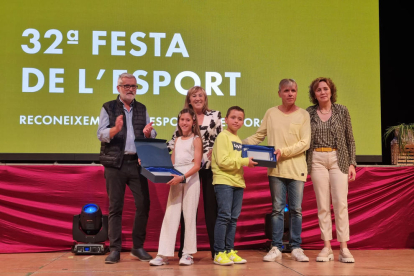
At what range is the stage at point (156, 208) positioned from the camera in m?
4.04

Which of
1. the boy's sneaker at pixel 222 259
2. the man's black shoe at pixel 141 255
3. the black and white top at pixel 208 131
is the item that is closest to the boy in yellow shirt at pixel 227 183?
the boy's sneaker at pixel 222 259

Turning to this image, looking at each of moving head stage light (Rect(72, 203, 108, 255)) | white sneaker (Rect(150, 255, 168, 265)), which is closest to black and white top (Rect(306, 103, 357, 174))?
white sneaker (Rect(150, 255, 168, 265))

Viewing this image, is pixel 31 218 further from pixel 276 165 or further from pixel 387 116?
pixel 387 116

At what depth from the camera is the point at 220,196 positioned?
3.35 metres

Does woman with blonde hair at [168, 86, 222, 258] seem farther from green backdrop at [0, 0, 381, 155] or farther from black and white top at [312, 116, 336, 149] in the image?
green backdrop at [0, 0, 381, 155]

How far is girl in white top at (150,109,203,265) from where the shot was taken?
11.0ft

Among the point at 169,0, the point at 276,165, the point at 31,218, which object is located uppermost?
the point at 169,0

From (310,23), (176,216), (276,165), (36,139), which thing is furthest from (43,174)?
(310,23)

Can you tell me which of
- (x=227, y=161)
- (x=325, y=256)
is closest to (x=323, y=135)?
(x=227, y=161)

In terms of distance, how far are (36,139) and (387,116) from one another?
4.57 m

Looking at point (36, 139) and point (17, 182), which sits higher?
point (36, 139)

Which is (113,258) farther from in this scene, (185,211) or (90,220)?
(185,211)

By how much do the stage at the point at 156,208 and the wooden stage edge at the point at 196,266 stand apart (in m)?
0.24

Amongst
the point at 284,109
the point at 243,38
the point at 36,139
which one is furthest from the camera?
the point at 243,38
